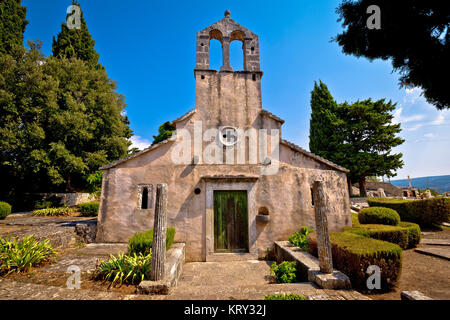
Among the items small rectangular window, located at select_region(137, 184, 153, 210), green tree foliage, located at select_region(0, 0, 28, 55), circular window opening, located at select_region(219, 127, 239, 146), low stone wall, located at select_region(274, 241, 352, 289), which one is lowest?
low stone wall, located at select_region(274, 241, 352, 289)

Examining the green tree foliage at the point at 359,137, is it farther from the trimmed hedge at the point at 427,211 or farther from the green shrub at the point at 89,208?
the green shrub at the point at 89,208

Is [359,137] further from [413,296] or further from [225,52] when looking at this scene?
[413,296]

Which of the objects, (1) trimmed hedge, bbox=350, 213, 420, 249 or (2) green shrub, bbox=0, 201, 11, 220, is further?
(2) green shrub, bbox=0, 201, 11, 220

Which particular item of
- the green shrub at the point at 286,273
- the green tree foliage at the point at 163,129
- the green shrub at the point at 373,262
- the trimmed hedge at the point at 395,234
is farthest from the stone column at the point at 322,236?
the green tree foliage at the point at 163,129

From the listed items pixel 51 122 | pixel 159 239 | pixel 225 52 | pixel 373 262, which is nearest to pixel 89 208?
pixel 51 122

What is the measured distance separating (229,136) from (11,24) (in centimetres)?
2481

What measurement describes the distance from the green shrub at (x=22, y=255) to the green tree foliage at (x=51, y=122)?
12.2 m

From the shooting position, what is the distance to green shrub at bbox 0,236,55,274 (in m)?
4.84

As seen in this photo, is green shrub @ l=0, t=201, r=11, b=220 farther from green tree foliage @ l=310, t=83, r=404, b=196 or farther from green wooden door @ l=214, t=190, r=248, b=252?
green tree foliage @ l=310, t=83, r=404, b=196

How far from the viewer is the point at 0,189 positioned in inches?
645

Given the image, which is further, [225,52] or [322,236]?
[225,52]

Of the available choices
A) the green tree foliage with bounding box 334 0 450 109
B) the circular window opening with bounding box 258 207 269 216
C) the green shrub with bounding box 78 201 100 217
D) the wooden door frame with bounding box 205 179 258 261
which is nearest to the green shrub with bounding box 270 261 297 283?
the wooden door frame with bounding box 205 179 258 261

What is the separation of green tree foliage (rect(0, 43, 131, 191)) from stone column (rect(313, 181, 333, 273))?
60.5ft

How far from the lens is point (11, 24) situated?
17.3 metres
